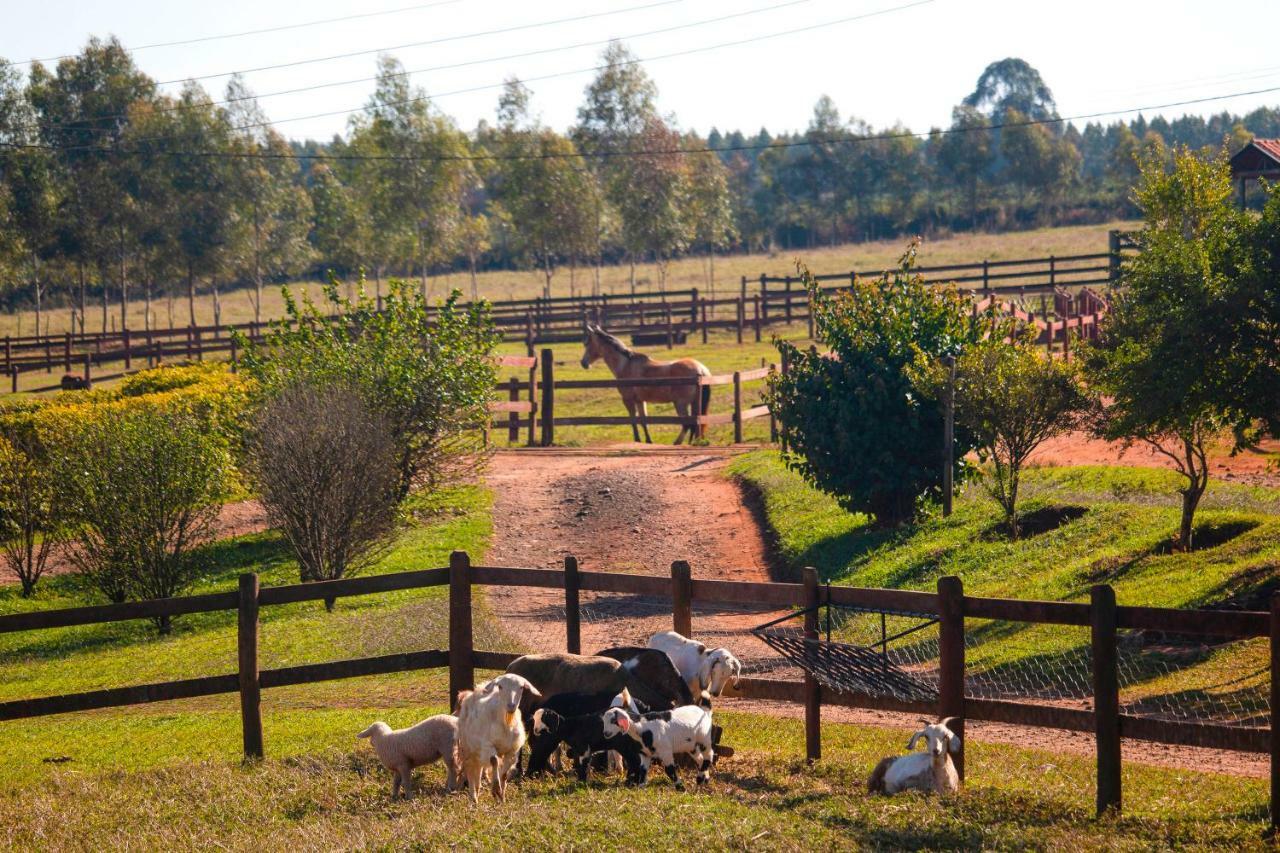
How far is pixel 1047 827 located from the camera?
24.2ft

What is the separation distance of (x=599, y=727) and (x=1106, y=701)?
3102 mm

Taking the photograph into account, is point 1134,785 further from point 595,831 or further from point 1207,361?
point 1207,361

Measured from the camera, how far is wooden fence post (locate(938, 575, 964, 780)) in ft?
27.0

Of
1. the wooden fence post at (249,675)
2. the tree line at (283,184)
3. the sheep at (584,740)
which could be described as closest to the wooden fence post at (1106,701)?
the sheep at (584,740)

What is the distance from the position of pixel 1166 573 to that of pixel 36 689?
12254 mm

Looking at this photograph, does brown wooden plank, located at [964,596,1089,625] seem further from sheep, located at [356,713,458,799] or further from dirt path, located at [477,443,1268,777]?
sheep, located at [356,713,458,799]

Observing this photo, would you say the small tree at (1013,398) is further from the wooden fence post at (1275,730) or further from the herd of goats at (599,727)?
the wooden fence post at (1275,730)

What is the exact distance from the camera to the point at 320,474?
17.6 metres

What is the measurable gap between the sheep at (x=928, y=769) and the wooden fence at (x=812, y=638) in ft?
1.49

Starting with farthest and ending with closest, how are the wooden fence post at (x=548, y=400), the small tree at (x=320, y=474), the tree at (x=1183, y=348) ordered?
the wooden fence post at (x=548, y=400) → the small tree at (x=320, y=474) → the tree at (x=1183, y=348)

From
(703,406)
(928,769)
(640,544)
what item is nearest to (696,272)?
(703,406)

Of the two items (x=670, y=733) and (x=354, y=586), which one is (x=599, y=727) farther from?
(x=354, y=586)

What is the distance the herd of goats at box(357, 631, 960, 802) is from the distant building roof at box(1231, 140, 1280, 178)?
29.2 metres

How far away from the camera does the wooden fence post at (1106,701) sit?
770cm
